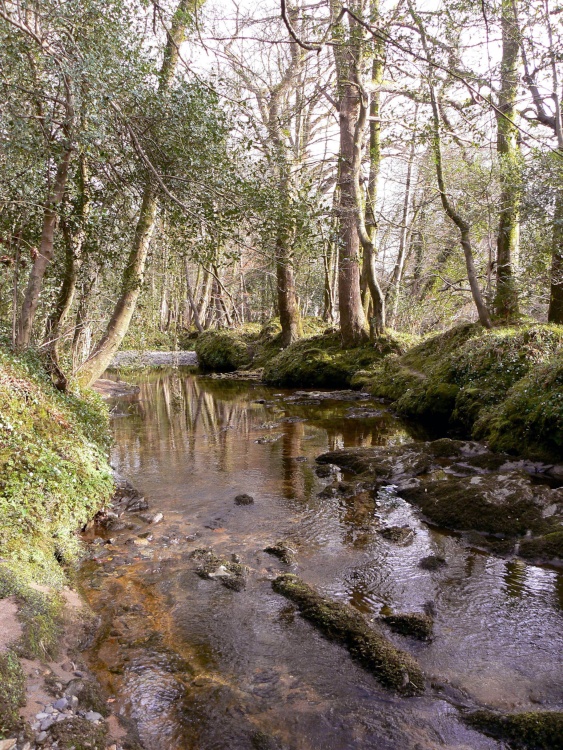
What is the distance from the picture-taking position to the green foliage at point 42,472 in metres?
5.21

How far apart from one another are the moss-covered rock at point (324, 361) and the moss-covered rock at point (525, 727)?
1610 cm

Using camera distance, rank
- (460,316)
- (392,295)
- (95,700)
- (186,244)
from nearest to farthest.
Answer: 1. (95,700)
2. (186,244)
3. (392,295)
4. (460,316)

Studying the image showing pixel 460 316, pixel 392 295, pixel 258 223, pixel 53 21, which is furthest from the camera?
pixel 460 316

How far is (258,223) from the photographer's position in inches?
303

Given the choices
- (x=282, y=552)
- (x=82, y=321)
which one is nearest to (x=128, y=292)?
(x=82, y=321)

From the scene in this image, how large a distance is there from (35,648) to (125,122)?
6007mm

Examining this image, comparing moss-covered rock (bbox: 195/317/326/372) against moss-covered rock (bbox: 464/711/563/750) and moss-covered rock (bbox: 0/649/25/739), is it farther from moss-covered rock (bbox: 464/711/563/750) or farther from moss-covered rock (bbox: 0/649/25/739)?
moss-covered rock (bbox: 0/649/25/739)

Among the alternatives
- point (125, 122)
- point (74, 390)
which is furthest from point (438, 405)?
point (125, 122)

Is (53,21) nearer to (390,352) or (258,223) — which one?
(258,223)

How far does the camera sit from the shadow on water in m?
3.64

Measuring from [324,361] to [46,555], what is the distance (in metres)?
16.0

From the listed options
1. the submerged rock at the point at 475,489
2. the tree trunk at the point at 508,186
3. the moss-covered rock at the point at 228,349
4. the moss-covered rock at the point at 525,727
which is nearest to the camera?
the moss-covered rock at the point at 525,727

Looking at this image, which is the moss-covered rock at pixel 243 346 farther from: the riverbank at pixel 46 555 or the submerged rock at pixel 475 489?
the riverbank at pixel 46 555

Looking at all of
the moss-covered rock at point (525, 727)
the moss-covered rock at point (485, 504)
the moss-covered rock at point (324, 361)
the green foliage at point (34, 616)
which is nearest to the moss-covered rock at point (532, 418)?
the moss-covered rock at point (485, 504)
